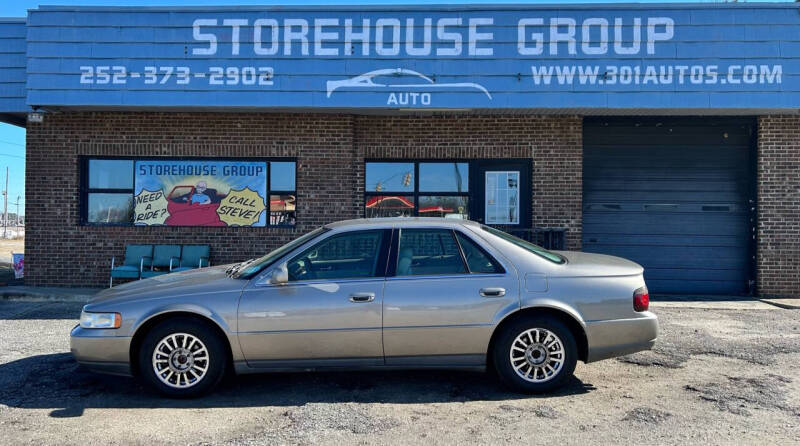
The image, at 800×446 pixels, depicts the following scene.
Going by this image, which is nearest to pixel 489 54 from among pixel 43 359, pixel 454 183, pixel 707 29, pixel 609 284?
pixel 454 183

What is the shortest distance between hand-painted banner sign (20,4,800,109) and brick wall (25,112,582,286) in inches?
41.0

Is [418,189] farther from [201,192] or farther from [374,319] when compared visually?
[374,319]

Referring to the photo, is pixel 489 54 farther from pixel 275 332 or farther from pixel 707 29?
pixel 275 332

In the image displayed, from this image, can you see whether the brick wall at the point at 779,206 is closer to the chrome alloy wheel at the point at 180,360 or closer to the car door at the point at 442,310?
the car door at the point at 442,310

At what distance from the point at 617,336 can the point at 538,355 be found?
2.31 ft

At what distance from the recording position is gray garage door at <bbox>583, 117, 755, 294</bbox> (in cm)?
1048

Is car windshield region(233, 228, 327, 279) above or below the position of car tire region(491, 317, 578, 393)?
above

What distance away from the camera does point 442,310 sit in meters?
4.73

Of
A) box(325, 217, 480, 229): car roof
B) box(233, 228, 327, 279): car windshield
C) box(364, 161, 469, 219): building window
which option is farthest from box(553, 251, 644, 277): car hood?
box(364, 161, 469, 219): building window

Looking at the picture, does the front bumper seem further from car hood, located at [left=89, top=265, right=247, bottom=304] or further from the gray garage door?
the gray garage door

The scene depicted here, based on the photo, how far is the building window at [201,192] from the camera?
34.4 feet

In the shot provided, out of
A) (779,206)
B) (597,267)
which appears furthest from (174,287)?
(779,206)

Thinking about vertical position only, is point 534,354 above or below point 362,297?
below

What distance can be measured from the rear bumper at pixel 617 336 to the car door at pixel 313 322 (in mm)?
1795
